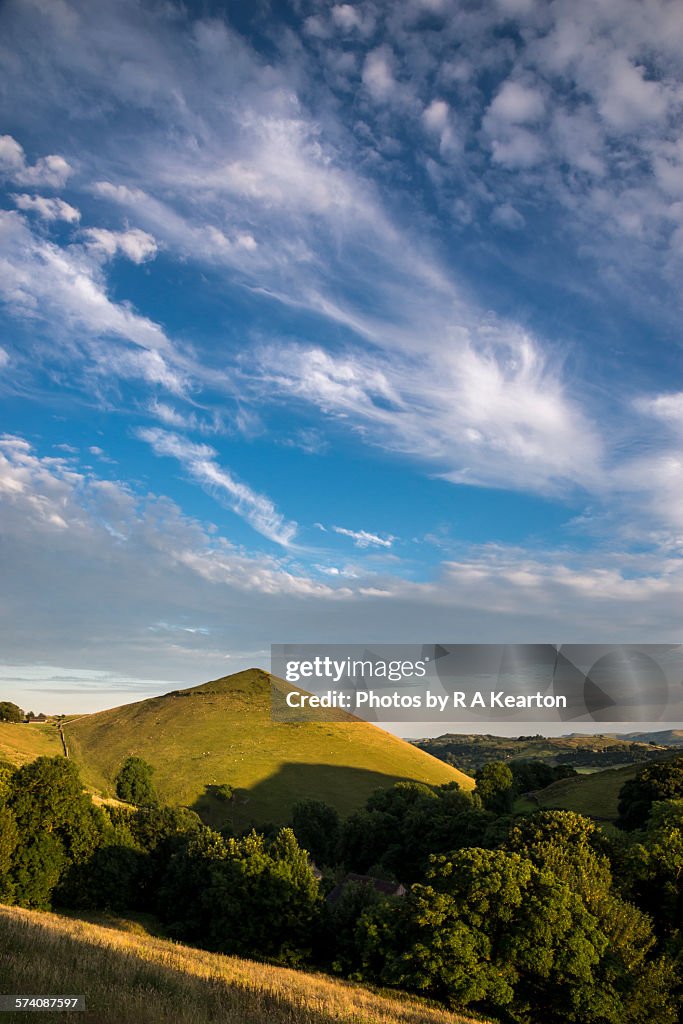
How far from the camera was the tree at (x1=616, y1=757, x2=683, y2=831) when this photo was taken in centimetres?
8719

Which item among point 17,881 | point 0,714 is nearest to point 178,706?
point 0,714

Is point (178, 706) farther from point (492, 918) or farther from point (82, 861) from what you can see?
point (492, 918)

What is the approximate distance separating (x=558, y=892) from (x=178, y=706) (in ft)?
500

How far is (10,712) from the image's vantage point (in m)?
161

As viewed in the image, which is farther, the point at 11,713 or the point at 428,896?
the point at 11,713

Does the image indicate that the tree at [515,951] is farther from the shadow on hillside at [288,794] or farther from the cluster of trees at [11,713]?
the cluster of trees at [11,713]

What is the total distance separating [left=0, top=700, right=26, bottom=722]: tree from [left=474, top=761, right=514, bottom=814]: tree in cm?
12077

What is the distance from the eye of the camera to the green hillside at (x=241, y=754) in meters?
117

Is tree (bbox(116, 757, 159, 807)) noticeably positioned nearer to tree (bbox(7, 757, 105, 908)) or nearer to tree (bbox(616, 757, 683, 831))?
tree (bbox(7, 757, 105, 908))

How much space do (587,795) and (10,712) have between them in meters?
143

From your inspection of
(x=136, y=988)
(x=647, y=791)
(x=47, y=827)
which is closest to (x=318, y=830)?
(x=47, y=827)

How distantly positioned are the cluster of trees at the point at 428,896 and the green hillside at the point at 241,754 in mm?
38910

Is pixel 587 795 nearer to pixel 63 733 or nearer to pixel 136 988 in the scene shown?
pixel 136 988

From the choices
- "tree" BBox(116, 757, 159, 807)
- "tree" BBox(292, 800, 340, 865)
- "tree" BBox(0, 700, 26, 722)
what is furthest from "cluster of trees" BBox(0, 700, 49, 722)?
"tree" BBox(292, 800, 340, 865)
